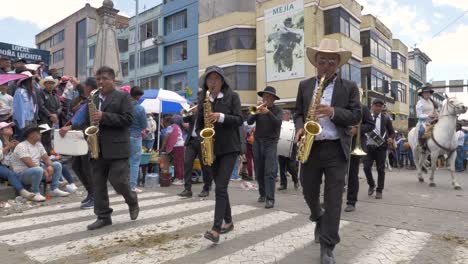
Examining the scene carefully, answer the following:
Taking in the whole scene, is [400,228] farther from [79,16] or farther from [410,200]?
[79,16]

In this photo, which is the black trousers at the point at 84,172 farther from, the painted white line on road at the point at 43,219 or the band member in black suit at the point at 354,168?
the band member in black suit at the point at 354,168

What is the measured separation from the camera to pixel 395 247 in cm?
460

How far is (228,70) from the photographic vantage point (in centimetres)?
3297

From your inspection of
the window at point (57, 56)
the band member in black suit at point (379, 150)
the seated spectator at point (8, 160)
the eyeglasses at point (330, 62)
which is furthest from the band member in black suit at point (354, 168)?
the window at point (57, 56)

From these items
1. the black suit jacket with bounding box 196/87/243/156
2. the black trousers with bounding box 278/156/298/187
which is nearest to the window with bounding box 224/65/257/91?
the black trousers with bounding box 278/156/298/187

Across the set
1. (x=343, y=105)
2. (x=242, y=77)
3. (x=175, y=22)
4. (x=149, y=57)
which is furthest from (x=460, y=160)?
(x=149, y=57)

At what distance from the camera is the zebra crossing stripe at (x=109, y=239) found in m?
4.32

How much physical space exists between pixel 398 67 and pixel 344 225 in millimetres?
39949

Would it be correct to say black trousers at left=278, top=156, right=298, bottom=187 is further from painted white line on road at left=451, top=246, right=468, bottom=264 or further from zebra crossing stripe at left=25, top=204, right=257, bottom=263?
painted white line on road at left=451, top=246, right=468, bottom=264

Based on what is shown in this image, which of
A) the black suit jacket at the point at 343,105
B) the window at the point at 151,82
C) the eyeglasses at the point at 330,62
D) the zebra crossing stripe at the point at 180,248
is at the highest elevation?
the window at the point at 151,82

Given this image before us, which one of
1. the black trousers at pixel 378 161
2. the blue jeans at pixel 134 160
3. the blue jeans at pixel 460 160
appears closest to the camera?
the blue jeans at pixel 134 160

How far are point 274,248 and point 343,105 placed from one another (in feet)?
5.97

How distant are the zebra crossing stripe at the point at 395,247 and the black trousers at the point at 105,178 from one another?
3133 mm

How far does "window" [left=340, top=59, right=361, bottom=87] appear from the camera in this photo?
29250mm
